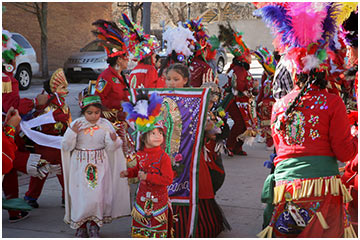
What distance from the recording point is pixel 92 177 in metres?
5.22

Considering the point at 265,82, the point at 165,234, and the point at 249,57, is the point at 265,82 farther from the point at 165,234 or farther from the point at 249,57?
the point at 165,234

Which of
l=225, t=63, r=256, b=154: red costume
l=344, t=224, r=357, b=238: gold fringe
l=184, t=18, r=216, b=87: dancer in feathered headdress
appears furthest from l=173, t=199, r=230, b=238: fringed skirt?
l=225, t=63, r=256, b=154: red costume

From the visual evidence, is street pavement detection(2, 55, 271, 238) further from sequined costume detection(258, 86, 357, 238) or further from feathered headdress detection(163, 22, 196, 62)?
feathered headdress detection(163, 22, 196, 62)

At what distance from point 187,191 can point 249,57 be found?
4649 mm

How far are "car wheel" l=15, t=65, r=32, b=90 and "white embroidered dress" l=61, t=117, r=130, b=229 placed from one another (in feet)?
44.8

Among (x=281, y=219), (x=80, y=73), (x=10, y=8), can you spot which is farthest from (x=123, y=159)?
(x=10, y=8)

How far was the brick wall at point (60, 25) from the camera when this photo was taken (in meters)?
25.4

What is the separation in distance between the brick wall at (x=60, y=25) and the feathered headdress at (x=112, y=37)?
1878cm

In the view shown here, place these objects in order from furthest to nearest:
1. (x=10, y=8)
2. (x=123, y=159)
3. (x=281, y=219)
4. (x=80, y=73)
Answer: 1. (x=10, y=8)
2. (x=80, y=73)
3. (x=123, y=159)
4. (x=281, y=219)

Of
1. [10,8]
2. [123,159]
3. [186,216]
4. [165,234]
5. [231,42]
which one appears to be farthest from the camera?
[10,8]

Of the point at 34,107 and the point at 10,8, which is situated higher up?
the point at 10,8

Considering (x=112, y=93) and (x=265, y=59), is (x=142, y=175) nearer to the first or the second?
→ (x=112, y=93)

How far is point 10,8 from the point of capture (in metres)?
25.0

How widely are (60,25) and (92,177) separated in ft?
76.4
